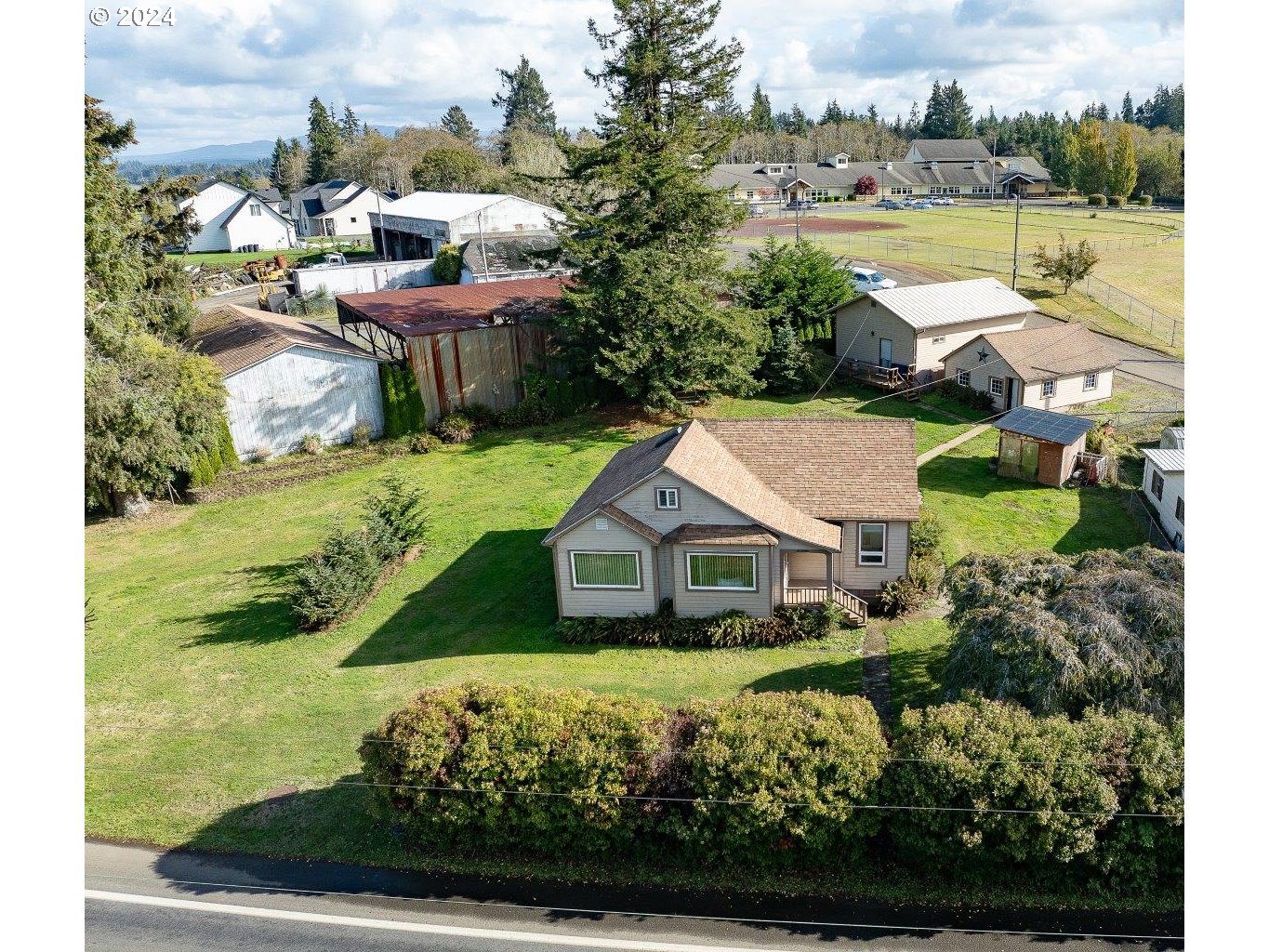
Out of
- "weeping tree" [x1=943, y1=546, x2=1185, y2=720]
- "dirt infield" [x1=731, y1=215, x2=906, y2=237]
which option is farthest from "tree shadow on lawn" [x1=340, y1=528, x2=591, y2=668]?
"dirt infield" [x1=731, y1=215, x2=906, y2=237]

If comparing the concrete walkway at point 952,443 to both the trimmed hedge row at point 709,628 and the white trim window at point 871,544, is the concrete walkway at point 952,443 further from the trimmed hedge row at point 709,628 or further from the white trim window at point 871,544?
the trimmed hedge row at point 709,628

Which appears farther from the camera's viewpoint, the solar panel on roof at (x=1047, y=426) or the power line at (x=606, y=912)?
the solar panel on roof at (x=1047, y=426)

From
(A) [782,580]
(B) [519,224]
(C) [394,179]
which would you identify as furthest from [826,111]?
(A) [782,580]

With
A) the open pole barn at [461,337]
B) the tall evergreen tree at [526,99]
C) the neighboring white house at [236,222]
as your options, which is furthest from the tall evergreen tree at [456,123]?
the open pole barn at [461,337]

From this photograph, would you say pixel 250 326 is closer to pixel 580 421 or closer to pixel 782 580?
pixel 580 421

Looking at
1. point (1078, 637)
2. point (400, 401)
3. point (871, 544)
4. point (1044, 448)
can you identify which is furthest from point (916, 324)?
point (1078, 637)

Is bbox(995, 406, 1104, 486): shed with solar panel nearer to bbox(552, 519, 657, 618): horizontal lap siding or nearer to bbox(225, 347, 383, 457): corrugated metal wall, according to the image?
bbox(552, 519, 657, 618): horizontal lap siding

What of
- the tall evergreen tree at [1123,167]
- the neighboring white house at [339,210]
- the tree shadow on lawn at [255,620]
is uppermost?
the tall evergreen tree at [1123,167]
